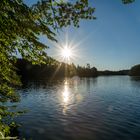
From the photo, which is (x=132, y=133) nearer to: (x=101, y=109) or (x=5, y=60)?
(x=101, y=109)

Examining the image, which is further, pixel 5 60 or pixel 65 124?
pixel 65 124

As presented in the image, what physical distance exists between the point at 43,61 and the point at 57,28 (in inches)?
43.3

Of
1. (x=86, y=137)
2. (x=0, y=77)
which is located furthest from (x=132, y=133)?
(x=0, y=77)

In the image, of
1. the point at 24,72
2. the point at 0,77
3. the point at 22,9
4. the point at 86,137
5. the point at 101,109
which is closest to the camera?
the point at 22,9

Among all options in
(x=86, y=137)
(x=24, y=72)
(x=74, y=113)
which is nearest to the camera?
(x=86, y=137)

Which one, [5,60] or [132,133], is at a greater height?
[5,60]

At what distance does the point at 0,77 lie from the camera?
7988mm

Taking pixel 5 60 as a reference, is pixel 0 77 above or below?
below

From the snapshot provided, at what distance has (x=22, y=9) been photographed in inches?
270

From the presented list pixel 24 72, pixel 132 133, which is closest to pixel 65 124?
pixel 132 133

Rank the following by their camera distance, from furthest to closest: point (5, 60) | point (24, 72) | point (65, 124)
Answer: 1. point (24, 72)
2. point (65, 124)
3. point (5, 60)

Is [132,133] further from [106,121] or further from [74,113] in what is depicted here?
[74,113]

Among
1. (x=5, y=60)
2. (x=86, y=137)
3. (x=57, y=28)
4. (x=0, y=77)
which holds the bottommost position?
(x=86, y=137)

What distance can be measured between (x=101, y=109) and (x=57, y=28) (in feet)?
130
